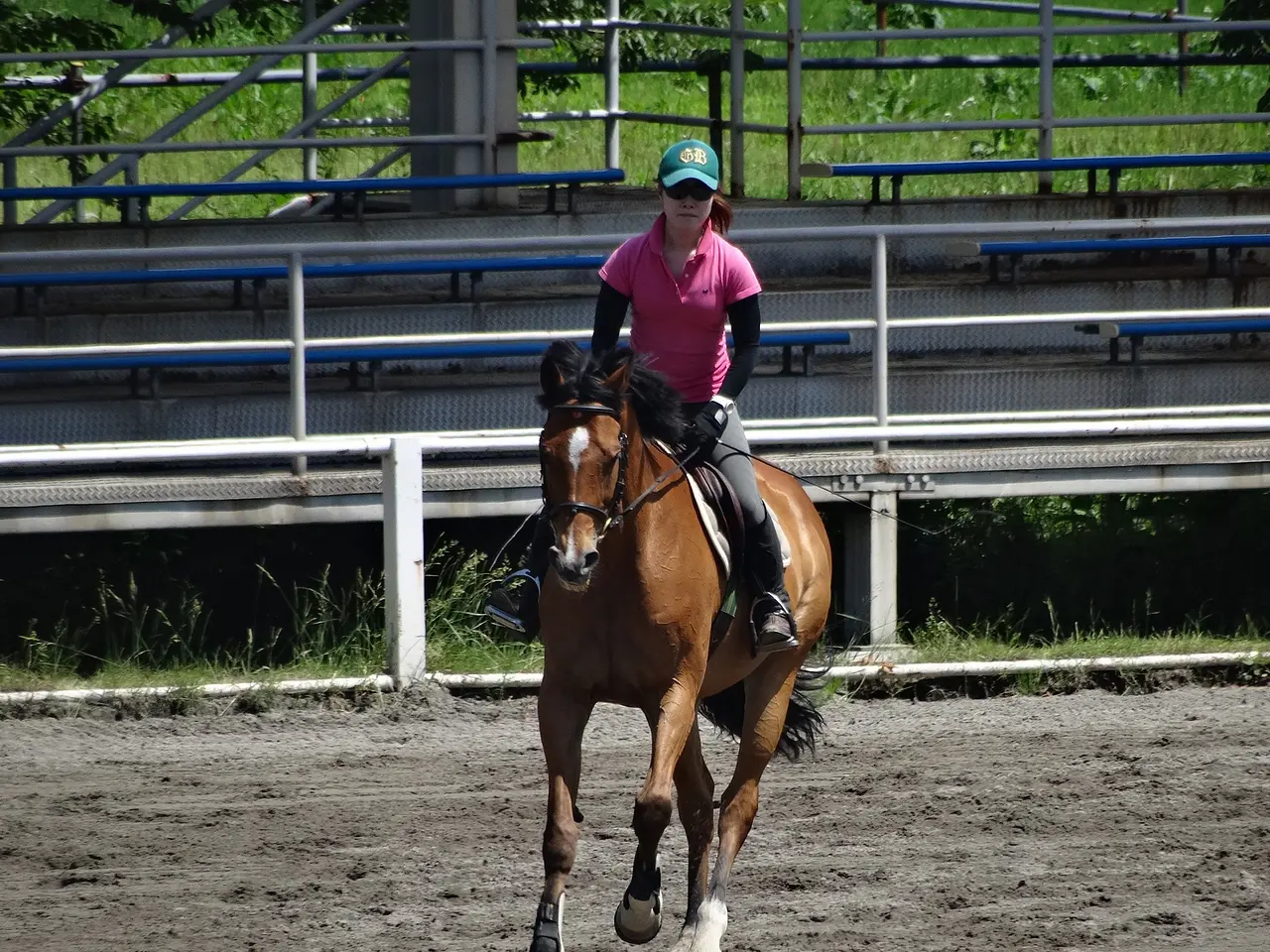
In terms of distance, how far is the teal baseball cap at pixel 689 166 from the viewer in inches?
206

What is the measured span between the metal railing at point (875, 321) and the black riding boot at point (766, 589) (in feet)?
9.98

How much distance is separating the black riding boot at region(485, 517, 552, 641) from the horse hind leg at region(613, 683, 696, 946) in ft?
1.71

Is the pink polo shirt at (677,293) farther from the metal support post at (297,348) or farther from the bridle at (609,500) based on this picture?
the metal support post at (297,348)

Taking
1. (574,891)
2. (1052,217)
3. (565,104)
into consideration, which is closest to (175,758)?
(574,891)

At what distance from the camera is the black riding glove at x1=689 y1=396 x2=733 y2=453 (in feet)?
17.9

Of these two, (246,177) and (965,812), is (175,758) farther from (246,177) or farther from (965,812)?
(246,177)

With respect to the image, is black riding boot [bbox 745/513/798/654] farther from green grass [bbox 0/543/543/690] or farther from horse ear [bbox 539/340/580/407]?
green grass [bbox 0/543/543/690]

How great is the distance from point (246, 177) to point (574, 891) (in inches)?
597

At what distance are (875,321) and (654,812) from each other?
4.54m

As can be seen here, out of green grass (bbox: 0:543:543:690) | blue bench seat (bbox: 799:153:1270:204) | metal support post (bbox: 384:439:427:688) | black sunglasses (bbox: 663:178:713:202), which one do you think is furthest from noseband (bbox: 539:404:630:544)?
blue bench seat (bbox: 799:153:1270:204)

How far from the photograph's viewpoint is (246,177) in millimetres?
19719

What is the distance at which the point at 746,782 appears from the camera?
576cm

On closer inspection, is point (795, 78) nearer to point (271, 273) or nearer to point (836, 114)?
point (271, 273)

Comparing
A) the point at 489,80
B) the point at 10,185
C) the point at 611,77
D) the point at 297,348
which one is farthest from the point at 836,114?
the point at 297,348
